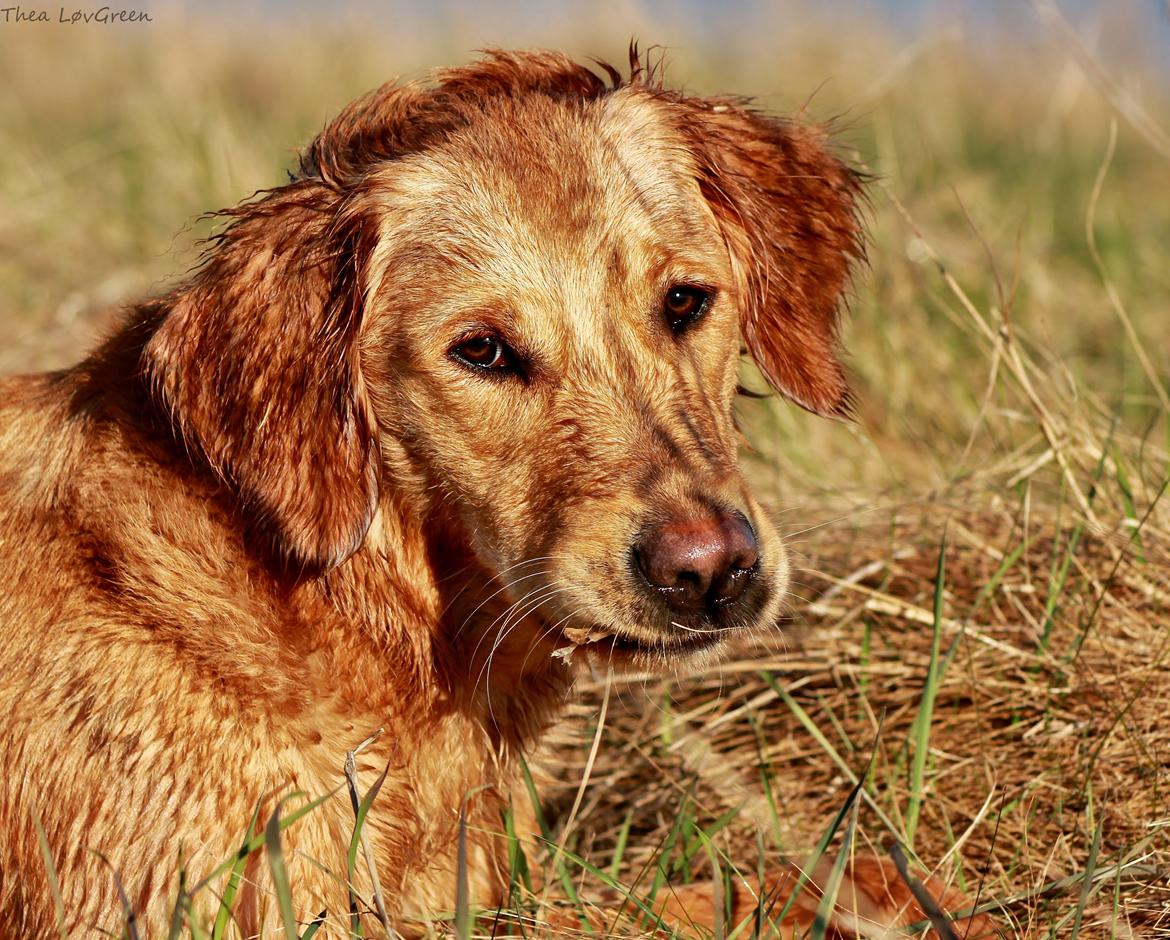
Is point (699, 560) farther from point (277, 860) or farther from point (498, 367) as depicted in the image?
point (277, 860)

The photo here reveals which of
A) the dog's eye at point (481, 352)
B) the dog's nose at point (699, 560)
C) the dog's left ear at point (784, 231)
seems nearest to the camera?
the dog's nose at point (699, 560)

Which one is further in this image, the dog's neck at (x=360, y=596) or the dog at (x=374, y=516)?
the dog's neck at (x=360, y=596)

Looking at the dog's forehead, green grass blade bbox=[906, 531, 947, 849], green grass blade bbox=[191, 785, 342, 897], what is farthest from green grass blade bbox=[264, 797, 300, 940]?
green grass blade bbox=[906, 531, 947, 849]

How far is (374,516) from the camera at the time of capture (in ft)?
9.39

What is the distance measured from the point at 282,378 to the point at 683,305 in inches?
35.2

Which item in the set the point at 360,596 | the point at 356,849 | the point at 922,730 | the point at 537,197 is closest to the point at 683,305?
the point at 537,197

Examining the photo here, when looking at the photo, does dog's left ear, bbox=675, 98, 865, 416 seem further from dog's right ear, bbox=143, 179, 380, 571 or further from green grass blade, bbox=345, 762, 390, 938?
green grass blade, bbox=345, 762, 390, 938

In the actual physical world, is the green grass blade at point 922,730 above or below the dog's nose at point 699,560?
below

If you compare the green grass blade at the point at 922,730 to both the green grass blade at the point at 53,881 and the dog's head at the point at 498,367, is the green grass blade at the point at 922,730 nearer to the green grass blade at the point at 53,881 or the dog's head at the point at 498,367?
the dog's head at the point at 498,367

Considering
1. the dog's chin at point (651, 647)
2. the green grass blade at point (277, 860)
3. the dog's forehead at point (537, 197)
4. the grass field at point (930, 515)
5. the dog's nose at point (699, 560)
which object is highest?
the dog's forehead at point (537, 197)

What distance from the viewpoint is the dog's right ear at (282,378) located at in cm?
274

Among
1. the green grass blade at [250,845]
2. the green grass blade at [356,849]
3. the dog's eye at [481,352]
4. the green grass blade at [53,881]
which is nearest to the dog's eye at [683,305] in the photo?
the dog's eye at [481,352]

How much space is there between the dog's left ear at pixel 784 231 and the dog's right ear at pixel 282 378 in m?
0.90

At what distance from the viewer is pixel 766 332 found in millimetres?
3299
